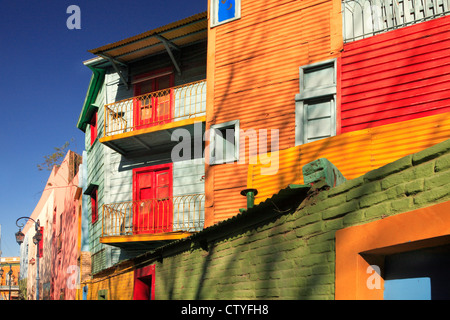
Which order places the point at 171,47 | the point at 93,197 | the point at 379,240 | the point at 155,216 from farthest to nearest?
the point at 93,197, the point at 171,47, the point at 155,216, the point at 379,240

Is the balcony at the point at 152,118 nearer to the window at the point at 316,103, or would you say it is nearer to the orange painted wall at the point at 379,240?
the window at the point at 316,103

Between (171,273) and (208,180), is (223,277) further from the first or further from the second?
(208,180)

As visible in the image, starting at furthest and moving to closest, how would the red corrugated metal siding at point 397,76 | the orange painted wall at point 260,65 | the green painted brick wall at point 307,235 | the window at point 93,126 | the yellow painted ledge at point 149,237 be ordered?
the window at point 93,126 → the yellow painted ledge at point 149,237 → the orange painted wall at point 260,65 → the red corrugated metal siding at point 397,76 → the green painted brick wall at point 307,235

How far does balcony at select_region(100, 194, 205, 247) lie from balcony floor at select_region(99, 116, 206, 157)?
174 cm

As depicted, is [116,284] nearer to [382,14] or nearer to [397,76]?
[397,76]

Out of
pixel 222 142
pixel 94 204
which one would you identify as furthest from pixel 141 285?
pixel 94 204

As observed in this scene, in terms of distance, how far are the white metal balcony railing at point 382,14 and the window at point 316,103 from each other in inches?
34.4

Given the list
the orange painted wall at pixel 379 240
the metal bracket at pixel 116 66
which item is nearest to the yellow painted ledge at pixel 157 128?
the metal bracket at pixel 116 66

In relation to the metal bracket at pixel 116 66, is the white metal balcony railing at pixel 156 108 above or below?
below

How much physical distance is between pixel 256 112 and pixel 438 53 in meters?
4.24

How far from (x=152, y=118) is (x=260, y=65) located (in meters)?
5.53

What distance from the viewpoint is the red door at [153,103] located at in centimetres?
1645

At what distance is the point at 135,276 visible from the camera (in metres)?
13.6

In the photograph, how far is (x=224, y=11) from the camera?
13617 millimetres
